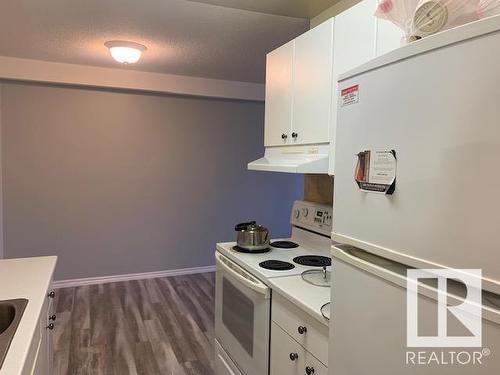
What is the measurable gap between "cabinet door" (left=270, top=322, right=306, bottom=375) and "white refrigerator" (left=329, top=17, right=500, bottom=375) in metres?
0.45

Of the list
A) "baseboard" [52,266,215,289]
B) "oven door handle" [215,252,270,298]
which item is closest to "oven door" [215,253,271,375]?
"oven door handle" [215,252,270,298]

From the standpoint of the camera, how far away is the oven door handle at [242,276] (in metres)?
1.72

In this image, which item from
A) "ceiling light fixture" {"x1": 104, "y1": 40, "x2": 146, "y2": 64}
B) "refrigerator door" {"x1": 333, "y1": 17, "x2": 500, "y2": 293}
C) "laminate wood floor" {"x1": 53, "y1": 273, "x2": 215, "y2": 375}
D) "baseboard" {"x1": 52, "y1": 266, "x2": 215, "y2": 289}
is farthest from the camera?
"baseboard" {"x1": 52, "y1": 266, "x2": 215, "y2": 289}

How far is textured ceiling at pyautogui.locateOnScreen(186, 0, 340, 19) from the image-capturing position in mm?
2240

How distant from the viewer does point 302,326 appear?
1.45 meters

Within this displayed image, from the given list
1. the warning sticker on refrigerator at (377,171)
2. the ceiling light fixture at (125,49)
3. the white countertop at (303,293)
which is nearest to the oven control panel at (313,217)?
the white countertop at (303,293)

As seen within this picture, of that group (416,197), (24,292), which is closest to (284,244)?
(24,292)

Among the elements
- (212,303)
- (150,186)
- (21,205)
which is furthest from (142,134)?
(212,303)

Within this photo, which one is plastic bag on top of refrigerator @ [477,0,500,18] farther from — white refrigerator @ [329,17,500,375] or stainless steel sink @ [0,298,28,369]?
stainless steel sink @ [0,298,28,369]

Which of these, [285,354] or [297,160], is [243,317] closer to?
[285,354]

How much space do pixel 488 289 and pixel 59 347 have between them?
9.96 feet

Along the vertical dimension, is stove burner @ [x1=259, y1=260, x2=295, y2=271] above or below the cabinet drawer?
above

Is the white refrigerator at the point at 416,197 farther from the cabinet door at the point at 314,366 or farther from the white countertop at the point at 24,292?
the white countertop at the point at 24,292

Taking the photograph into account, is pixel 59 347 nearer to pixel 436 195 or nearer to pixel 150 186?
pixel 150 186
